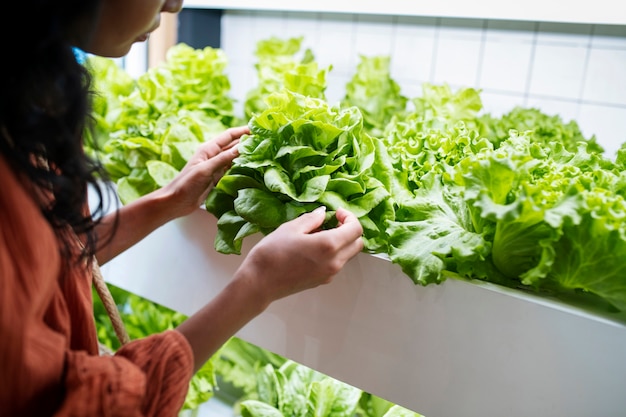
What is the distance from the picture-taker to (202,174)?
1.07 m

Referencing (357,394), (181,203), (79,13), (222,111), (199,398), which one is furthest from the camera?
(222,111)

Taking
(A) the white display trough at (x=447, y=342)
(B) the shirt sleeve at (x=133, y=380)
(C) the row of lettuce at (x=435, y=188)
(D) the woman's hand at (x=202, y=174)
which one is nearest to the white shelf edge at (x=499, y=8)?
(C) the row of lettuce at (x=435, y=188)

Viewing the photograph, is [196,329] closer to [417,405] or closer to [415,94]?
[417,405]

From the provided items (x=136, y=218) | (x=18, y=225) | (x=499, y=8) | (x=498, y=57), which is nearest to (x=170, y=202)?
(x=136, y=218)

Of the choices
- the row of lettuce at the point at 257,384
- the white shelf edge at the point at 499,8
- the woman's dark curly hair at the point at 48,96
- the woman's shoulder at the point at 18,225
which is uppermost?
the white shelf edge at the point at 499,8

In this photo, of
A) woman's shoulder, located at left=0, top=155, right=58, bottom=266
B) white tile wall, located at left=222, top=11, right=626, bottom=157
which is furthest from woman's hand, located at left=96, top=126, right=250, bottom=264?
white tile wall, located at left=222, top=11, right=626, bottom=157

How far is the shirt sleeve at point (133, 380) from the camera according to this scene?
2.03 ft

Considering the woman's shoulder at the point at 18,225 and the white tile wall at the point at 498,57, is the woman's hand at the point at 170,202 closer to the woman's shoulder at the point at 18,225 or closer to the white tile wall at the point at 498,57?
the woman's shoulder at the point at 18,225

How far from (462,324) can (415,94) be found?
0.98 metres

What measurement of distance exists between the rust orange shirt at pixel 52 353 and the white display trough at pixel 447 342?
0.38 metres

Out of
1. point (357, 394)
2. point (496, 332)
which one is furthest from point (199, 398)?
point (496, 332)

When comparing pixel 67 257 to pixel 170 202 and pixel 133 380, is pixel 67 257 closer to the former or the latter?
pixel 133 380

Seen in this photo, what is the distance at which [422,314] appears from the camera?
0.93m

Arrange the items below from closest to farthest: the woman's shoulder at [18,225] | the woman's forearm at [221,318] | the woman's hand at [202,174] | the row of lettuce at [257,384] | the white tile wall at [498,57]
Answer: the woman's shoulder at [18,225]
the woman's forearm at [221,318]
the woman's hand at [202,174]
the row of lettuce at [257,384]
the white tile wall at [498,57]
